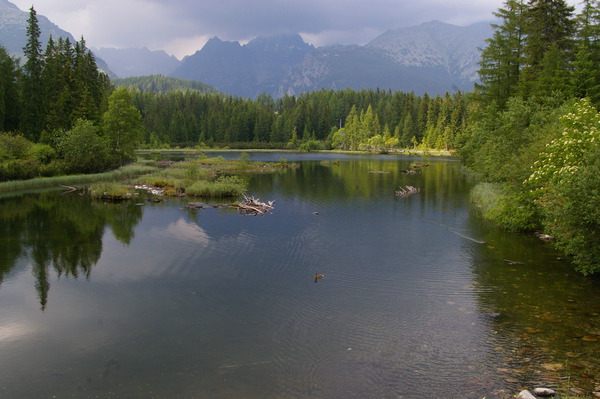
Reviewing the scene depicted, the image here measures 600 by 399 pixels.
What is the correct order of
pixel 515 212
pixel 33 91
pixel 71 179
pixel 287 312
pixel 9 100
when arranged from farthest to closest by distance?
1. pixel 9 100
2. pixel 33 91
3. pixel 71 179
4. pixel 515 212
5. pixel 287 312

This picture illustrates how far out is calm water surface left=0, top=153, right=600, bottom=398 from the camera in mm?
11852

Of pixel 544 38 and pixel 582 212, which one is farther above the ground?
pixel 544 38

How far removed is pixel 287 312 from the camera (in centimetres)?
1652

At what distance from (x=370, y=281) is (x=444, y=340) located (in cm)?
608

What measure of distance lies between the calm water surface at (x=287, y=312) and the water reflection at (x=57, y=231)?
222 millimetres

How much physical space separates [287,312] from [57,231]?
21.6 metres

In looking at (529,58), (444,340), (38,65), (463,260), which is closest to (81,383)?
(444,340)

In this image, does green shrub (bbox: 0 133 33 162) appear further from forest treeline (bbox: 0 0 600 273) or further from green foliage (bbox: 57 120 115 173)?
green foliage (bbox: 57 120 115 173)

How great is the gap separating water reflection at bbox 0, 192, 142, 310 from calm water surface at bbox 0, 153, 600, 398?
22 centimetres

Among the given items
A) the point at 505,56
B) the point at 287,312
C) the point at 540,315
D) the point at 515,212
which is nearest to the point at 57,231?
the point at 287,312

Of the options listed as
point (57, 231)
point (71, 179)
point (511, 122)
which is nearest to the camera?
point (57, 231)

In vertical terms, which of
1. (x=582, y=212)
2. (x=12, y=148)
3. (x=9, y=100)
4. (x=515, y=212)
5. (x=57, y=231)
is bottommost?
(x=57, y=231)

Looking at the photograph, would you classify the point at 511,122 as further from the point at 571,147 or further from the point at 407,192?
the point at 571,147

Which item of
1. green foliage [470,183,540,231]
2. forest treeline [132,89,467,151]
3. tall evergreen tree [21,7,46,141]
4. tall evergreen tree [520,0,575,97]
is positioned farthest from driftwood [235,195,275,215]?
forest treeline [132,89,467,151]
